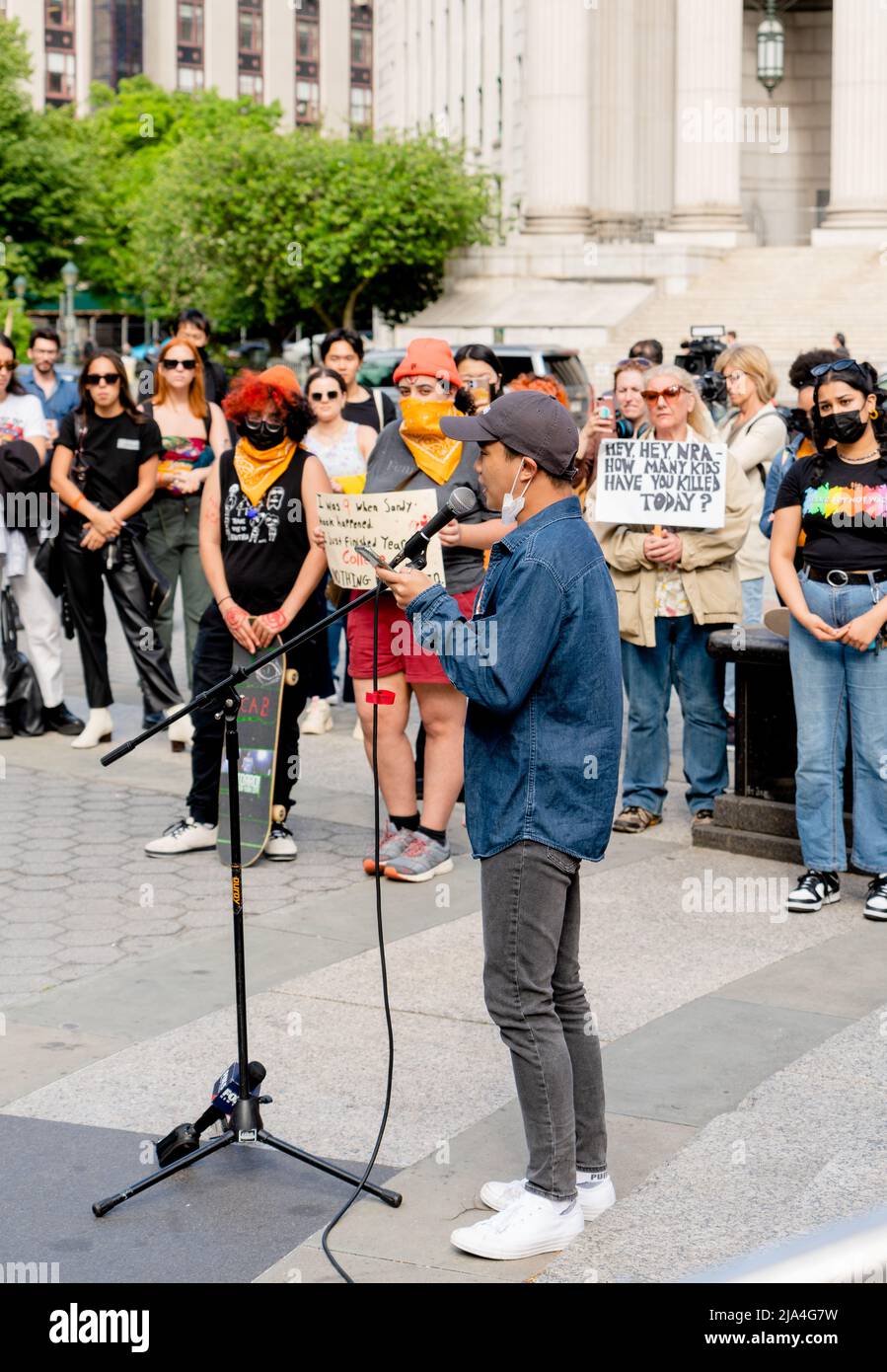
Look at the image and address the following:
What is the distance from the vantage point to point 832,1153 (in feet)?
15.3

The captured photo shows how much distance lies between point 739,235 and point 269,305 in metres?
11.5

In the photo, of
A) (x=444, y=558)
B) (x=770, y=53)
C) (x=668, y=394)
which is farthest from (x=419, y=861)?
(x=770, y=53)

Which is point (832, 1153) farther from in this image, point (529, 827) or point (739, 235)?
point (739, 235)

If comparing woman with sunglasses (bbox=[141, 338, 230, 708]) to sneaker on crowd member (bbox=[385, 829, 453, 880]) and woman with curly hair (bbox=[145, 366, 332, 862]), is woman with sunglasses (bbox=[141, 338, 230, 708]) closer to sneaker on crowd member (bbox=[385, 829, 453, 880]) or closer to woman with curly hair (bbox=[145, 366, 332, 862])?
woman with curly hair (bbox=[145, 366, 332, 862])

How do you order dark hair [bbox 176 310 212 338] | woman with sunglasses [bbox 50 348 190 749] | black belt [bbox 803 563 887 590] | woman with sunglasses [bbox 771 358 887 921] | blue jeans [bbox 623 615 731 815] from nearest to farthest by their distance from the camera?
woman with sunglasses [bbox 771 358 887 921], black belt [bbox 803 563 887 590], blue jeans [bbox 623 615 731 815], woman with sunglasses [bbox 50 348 190 749], dark hair [bbox 176 310 212 338]

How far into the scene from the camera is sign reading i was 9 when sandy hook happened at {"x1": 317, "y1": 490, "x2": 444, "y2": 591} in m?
6.95

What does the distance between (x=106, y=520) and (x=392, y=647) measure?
2.82m

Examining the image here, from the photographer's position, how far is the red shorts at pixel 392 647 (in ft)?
23.9

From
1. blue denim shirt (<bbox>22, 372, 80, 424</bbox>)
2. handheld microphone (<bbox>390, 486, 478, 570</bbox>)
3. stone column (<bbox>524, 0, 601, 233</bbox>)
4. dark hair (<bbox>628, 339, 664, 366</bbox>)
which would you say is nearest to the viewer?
handheld microphone (<bbox>390, 486, 478, 570</bbox>)

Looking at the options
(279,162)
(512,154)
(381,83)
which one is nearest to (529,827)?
(279,162)

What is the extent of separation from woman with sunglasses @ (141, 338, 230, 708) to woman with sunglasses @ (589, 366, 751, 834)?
2.84 meters

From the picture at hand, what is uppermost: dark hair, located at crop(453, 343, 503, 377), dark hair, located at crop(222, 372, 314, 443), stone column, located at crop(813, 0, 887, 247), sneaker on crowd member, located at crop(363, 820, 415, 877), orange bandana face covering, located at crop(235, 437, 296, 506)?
stone column, located at crop(813, 0, 887, 247)

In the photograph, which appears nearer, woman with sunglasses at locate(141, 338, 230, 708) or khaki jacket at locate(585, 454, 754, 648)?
khaki jacket at locate(585, 454, 754, 648)

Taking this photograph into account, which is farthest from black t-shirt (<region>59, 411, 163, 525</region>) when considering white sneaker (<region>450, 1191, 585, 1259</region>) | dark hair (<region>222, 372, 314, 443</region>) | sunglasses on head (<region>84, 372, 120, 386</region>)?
white sneaker (<region>450, 1191, 585, 1259</region>)
